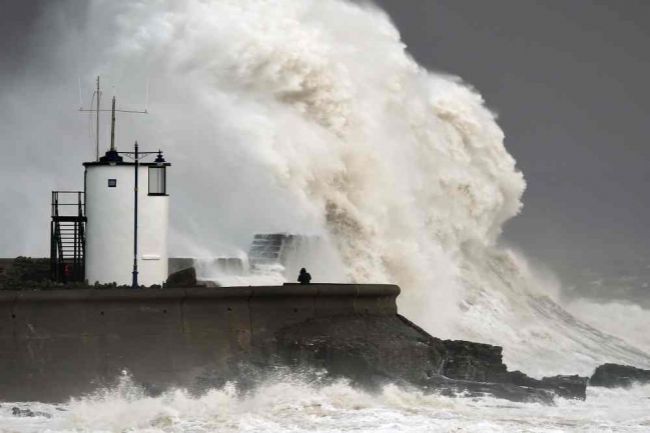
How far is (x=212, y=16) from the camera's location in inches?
1239

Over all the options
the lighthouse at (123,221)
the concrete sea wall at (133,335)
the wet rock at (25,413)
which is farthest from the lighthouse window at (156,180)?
the wet rock at (25,413)

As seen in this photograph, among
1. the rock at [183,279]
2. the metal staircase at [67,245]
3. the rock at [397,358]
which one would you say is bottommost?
the rock at [397,358]

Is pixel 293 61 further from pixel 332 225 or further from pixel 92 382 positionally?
pixel 92 382

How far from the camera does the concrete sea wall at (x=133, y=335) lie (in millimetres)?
19672

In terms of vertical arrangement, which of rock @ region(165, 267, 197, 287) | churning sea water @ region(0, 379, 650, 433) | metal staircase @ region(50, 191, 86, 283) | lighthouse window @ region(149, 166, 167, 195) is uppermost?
lighthouse window @ region(149, 166, 167, 195)

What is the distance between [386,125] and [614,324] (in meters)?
9.12

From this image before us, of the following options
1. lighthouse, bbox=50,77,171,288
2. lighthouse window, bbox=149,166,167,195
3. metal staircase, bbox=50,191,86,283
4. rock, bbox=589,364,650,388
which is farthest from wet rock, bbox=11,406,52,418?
rock, bbox=589,364,650,388

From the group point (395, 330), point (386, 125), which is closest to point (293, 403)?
point (395, 330)

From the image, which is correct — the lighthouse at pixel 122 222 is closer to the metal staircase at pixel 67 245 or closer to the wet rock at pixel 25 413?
the metal staircase at pixel 67 245

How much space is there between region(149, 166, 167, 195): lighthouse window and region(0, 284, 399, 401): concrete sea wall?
2022 mm

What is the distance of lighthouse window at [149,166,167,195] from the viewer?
21.6 m

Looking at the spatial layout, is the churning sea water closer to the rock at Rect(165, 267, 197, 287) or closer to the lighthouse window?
the rock at Rect(165, 267, 197, 287)

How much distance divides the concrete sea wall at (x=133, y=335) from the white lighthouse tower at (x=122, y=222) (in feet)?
4.91

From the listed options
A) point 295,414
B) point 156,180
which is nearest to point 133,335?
point 295,414
